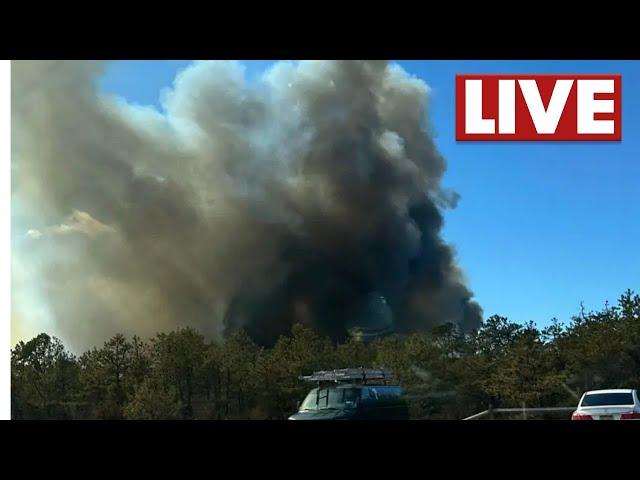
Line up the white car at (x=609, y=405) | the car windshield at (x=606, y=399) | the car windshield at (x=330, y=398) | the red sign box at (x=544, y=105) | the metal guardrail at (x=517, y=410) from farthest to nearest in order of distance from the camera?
1. the metal guardrail at (x=517, y=410)
2. the car windshield at (x=330, y=398)
3. the red sign box at (x=544, y=105)
4. the car windshield at (x=606, y=399)
5. the white car at (x=609, y=405)

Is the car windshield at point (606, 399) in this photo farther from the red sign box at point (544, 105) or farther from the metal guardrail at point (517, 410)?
the red sign box at point (544, 105)

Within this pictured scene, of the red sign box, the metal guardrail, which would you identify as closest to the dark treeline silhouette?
the metal guardrail

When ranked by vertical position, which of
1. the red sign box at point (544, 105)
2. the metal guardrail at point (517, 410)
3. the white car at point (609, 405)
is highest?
the red sign box at point (544, 105)

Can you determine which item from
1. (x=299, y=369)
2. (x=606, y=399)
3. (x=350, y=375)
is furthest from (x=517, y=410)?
(x=299, y=369)

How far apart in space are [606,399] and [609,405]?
18cm

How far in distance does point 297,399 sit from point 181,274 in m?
2.73

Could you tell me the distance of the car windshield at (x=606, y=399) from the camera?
1189cm

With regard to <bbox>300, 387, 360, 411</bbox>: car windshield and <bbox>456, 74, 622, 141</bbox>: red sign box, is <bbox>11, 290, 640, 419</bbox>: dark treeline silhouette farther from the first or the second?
<bbox>456, 74, 622, 141</bbox>: red sign box

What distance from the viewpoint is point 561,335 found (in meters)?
12.7

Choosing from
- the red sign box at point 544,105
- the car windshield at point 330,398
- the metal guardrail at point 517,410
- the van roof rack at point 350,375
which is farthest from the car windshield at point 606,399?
the red sign box at point 544,105

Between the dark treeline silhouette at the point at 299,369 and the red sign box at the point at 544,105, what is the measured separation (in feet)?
8.68

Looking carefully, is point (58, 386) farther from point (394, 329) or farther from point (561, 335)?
point (561, 335)

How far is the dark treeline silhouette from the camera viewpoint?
498 inches
